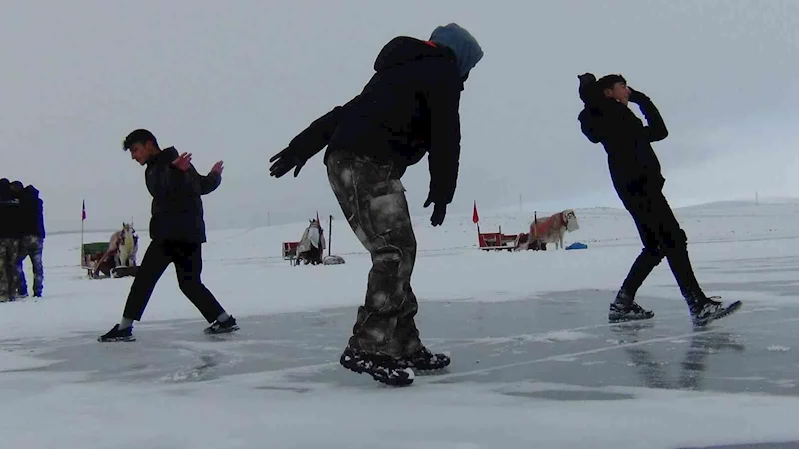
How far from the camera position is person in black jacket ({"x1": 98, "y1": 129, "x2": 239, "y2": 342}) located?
15.3 ft

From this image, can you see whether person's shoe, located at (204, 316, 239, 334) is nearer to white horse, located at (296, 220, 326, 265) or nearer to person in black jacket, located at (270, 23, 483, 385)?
person in black jacket, located at (270, 23, 483, 385)

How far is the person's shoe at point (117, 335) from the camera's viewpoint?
4.49m

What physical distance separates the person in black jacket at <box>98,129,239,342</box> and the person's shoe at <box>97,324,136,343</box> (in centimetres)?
4

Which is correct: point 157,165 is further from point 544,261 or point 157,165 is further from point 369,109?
point 544,261

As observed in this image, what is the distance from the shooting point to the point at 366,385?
2.85m

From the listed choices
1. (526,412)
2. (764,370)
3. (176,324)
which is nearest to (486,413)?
(526,412)

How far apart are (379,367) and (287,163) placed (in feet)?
3.26

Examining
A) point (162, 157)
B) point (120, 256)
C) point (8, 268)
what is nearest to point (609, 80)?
point (162, 157)

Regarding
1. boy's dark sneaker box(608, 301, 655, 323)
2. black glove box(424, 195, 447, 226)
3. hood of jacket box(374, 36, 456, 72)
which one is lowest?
boy's dark sneaker box(608, 301, 655, 323)

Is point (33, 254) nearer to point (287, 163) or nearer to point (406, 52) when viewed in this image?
point (287, 163)

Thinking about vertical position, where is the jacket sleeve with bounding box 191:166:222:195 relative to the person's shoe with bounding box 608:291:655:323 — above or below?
above

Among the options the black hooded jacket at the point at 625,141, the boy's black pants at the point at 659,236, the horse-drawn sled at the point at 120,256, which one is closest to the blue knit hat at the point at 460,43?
the black hooded jacket at the point at 625,141

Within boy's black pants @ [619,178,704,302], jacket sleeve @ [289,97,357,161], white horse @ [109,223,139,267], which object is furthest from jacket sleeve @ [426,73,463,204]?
white horse @ [109,223,139,267]

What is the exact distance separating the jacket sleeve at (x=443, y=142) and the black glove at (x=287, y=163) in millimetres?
615
